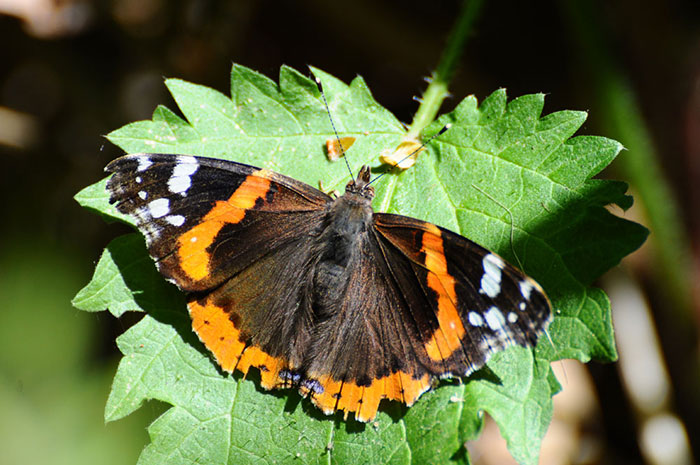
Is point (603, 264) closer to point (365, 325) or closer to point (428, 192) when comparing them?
point (428, 192)

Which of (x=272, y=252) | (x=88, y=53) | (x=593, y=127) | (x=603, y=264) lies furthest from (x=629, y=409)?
(x=88, y=53)

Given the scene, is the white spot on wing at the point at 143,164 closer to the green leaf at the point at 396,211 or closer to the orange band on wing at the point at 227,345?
the green leaf at the point at 396,211

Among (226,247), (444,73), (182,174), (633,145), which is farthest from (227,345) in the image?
(633,145)

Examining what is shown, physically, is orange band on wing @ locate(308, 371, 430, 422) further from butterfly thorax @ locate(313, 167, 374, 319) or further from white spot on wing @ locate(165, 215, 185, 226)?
white spot on wing @ locate(165, 215, 185, 226)

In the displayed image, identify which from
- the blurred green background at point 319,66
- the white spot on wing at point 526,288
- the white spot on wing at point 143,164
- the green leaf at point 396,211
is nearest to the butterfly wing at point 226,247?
the white spot on wing at point 143,164

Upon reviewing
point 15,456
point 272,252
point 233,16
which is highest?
point 233,16

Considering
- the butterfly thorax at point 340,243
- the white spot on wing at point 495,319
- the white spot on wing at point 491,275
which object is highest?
the white spot on wing at point 491,275
